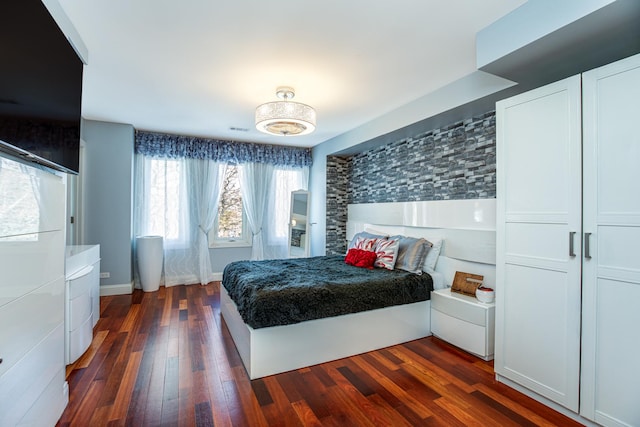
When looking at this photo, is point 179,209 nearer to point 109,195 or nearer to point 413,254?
point 109,195

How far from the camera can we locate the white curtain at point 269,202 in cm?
548

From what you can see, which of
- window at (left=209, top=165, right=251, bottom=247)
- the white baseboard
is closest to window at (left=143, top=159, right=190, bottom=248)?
window at (left=209, top=165, right=251, bottom=247)

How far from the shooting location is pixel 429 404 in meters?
2.00

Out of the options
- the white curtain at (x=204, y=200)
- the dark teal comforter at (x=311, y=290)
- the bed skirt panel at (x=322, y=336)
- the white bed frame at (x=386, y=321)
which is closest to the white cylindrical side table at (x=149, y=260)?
the white curtain at (x=204, y=200)

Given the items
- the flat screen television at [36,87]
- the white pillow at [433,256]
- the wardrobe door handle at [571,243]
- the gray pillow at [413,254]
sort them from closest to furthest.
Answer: the flat screen television at [36,87]
the wardrobe door handle at [571,243]
the gray pillow at [413,254]
the white pillow at [433,256]

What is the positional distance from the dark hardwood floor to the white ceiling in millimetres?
2499

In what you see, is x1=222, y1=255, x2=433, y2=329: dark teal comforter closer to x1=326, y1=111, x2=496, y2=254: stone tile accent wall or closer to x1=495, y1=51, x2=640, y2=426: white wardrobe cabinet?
x1=495, y1=51, x2=640, y2=426: white wardrobe cabinet

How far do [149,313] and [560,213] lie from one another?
13.6 feet

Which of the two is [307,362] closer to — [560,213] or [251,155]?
[560,213]

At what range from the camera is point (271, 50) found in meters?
2.35

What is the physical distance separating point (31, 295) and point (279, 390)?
1554 millimetres

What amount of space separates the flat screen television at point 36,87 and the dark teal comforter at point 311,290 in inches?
60.1

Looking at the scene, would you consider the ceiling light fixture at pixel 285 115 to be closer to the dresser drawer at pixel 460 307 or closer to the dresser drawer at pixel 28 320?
the dresser drawer at pixel 28 320

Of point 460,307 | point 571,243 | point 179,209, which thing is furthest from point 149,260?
point 571,243
